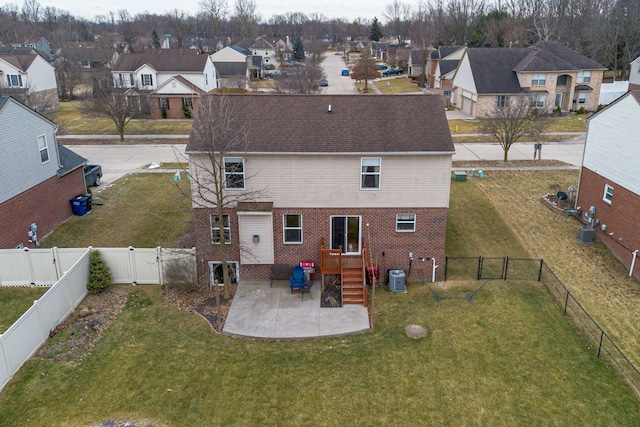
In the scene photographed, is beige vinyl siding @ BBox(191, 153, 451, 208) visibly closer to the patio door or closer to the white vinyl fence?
the patio door

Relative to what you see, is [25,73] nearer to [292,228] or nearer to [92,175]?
[92,175]

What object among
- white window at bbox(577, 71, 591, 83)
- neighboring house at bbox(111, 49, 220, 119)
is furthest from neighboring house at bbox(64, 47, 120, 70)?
white window at bbox(577, 71, 591, 83)

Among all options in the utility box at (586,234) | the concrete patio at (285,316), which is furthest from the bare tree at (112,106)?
the utility box at (586,234)

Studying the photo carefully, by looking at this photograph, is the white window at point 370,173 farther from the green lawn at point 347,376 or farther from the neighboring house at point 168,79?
the neighboring house at point 168,79

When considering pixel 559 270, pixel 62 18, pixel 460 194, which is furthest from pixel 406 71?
pixel 62 18

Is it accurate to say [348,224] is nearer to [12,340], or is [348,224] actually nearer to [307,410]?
[307,410]

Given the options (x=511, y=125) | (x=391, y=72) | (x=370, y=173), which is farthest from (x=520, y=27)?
(x=370, y=173)
